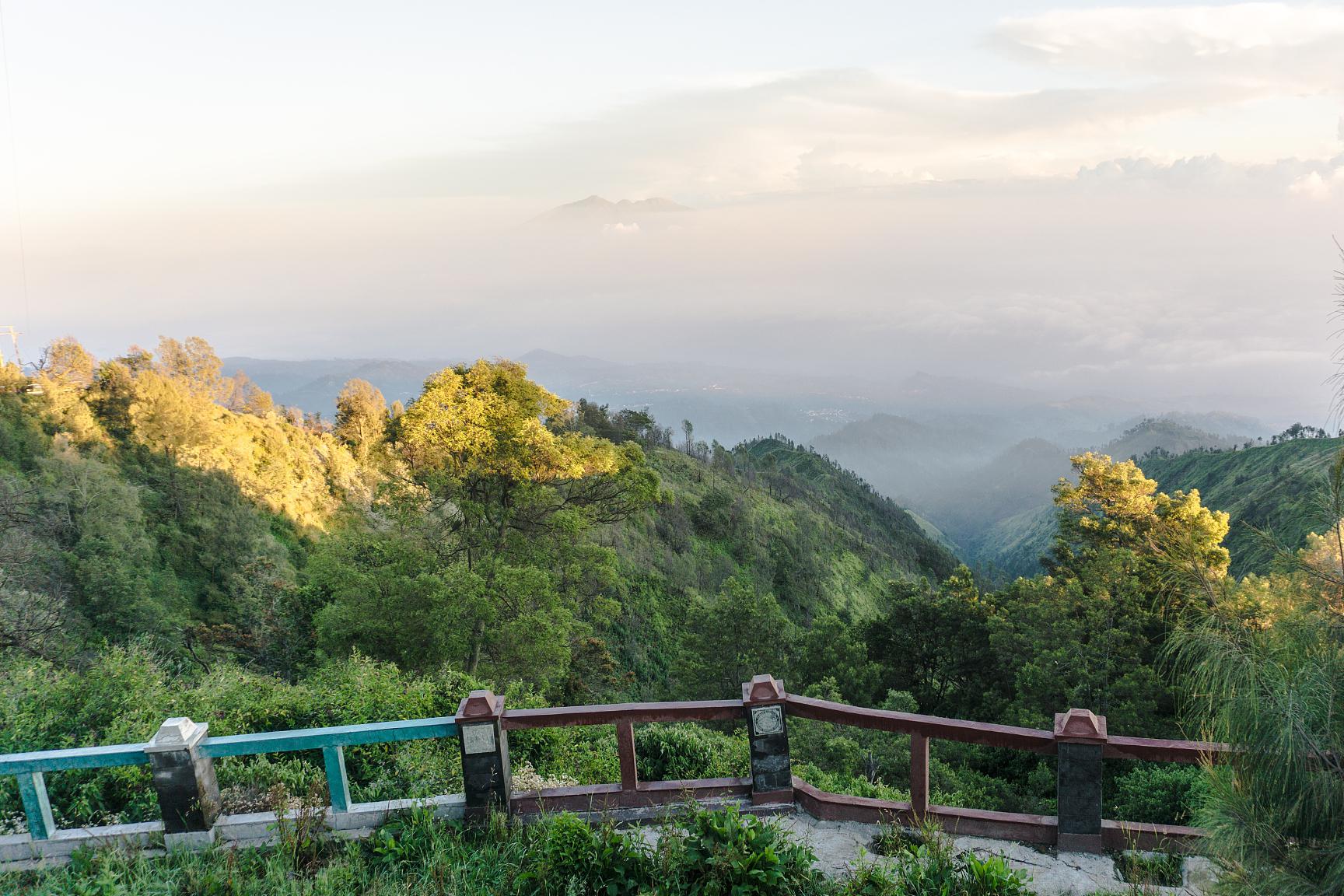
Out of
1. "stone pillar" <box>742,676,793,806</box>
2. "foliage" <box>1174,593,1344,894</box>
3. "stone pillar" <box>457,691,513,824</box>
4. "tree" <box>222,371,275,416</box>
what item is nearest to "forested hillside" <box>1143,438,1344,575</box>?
"foliage" <box>1174,593,1344,894</box>

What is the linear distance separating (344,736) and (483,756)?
106 cm

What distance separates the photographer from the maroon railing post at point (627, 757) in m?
5.91

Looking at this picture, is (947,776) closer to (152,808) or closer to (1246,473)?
(152,808)

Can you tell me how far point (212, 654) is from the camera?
62.1ft

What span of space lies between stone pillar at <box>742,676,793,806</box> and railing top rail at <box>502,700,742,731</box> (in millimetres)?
161

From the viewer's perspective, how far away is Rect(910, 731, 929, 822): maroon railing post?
5516mm

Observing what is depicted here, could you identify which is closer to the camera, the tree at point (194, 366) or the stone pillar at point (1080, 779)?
the stone pillar at point (1080, 779)

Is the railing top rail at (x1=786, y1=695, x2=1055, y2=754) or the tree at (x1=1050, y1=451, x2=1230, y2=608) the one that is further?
the tree at (x1=1050, y1=451, x2=1230, y2=608)

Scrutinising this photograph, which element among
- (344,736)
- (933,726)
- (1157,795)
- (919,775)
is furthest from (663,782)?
(1157,795)

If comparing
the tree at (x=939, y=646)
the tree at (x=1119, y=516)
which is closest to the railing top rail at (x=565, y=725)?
the tree at (x=1119, y=516)

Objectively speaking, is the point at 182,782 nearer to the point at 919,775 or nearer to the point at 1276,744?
the point at 919,775

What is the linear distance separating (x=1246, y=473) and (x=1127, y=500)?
90.9m

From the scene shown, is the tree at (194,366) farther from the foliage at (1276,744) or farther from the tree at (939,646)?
the foliage at (1276,744)

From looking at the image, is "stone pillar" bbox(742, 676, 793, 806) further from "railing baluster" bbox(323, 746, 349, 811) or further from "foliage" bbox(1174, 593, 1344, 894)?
"railing baluster" bbox(323, 746, 349, 811)
